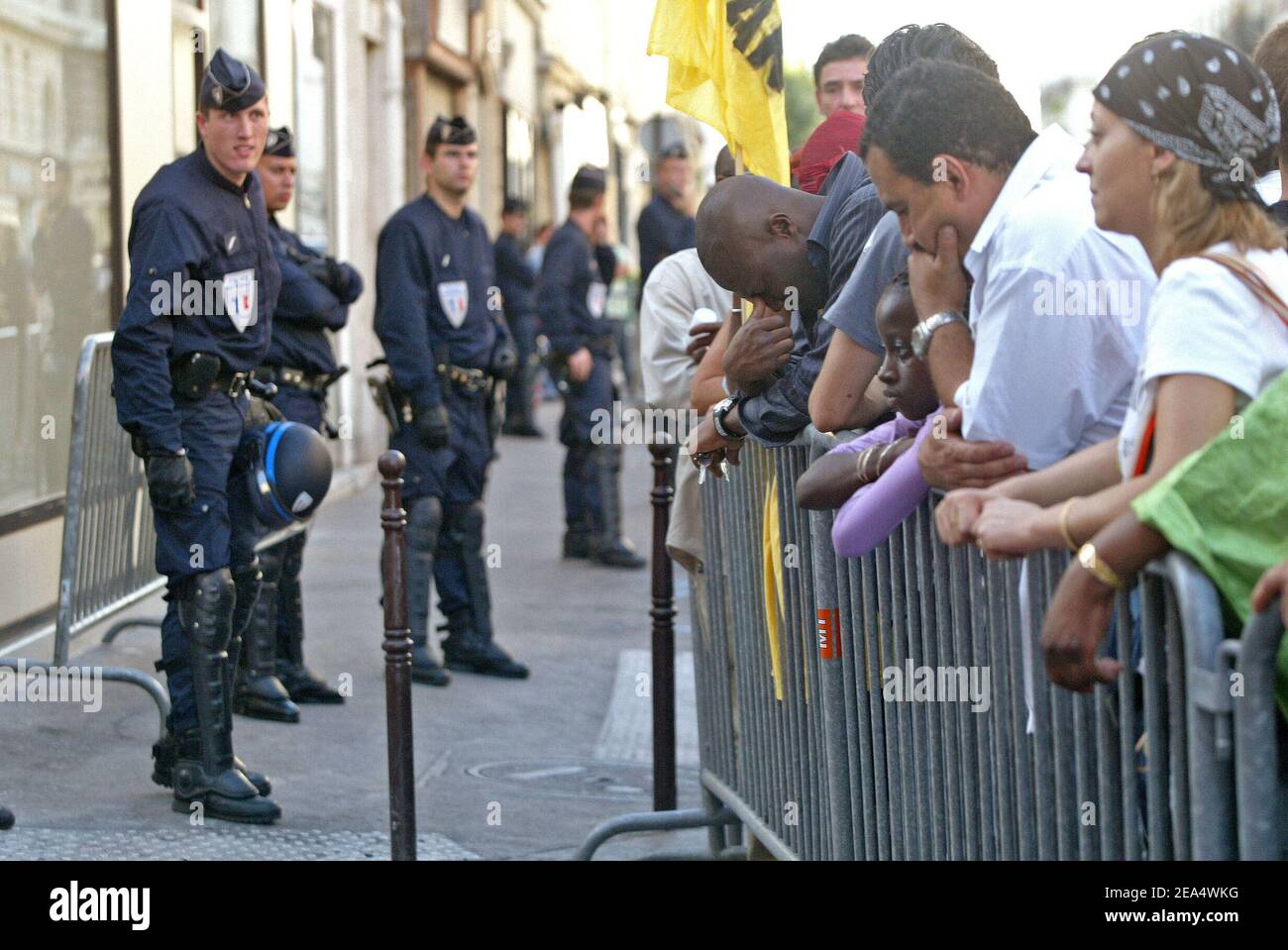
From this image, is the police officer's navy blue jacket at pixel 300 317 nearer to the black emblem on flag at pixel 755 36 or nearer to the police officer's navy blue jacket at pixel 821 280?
the black emblem on flag at pixel 755 36

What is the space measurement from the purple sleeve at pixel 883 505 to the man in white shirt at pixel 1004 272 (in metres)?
0.11

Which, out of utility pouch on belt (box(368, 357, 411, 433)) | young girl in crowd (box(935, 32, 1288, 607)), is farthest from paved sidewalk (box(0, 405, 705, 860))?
young girl in crowd (box(935, 32, 1288, 607))

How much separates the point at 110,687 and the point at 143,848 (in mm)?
2346

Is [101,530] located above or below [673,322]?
below

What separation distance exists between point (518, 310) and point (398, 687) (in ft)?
46.4

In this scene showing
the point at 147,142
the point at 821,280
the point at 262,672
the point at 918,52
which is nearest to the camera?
the point at 918,52

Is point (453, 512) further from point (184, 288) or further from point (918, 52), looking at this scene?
point (918, 52)

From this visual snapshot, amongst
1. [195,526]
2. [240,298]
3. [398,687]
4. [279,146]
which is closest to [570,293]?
[279,146]

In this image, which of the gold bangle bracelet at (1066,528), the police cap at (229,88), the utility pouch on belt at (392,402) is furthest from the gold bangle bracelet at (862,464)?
the utility pouch on belt at (392,402)

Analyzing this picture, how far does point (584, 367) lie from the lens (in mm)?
10969

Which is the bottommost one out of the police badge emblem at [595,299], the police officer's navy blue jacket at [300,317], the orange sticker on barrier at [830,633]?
the orange sticker on barrier at [830,633]

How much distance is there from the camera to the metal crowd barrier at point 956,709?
2.26 metres

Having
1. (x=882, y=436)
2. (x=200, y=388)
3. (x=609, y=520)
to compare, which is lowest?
(x=609, y=520)

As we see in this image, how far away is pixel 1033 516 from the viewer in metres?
2.60
